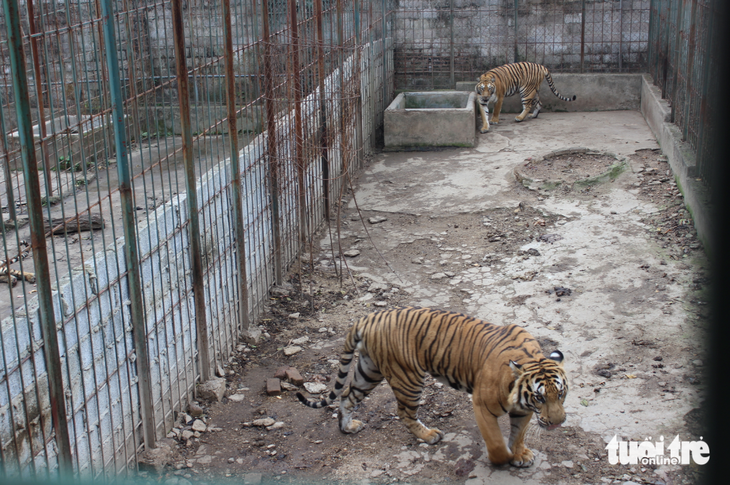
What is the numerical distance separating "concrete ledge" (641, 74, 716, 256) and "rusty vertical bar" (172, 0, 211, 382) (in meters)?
3.39

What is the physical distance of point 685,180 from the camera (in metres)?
7.28

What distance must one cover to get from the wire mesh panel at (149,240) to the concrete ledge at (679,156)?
334cm

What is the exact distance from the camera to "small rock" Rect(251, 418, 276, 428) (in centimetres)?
416

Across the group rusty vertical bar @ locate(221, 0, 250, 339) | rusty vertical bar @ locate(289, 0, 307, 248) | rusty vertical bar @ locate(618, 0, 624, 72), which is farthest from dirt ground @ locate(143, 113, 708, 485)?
rusty vertical bar @ locate(618, 0, 624, 72)

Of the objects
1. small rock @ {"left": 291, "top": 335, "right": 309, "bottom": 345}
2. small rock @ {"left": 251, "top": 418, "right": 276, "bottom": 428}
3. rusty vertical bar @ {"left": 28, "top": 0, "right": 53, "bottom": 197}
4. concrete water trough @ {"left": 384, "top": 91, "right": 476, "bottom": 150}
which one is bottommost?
small rock @ {"left": 251, "top": 418, "right": 276, "bottom": 428}

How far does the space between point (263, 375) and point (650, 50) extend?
1005cm

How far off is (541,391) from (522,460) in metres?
0.56

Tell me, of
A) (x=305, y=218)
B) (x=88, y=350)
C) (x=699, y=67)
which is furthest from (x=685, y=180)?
(x=88, y=350)

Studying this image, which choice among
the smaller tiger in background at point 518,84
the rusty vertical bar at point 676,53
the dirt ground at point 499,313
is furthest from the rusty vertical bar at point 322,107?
the smaller tiger in background at point 518,84

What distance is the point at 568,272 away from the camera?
605 cm

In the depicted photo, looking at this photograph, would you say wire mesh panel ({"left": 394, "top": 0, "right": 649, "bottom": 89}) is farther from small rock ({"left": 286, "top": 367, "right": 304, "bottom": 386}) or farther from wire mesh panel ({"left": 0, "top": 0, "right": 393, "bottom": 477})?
small rock ({"left": 286, "top": 367, "right": 304, "bottom": 386})

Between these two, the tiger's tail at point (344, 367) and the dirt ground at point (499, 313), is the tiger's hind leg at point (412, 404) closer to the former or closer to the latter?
the dirt ground at point (499, 313)

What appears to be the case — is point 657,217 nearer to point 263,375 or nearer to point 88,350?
point 263,375

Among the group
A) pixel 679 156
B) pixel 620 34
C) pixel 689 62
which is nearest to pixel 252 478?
pixel 679 156
